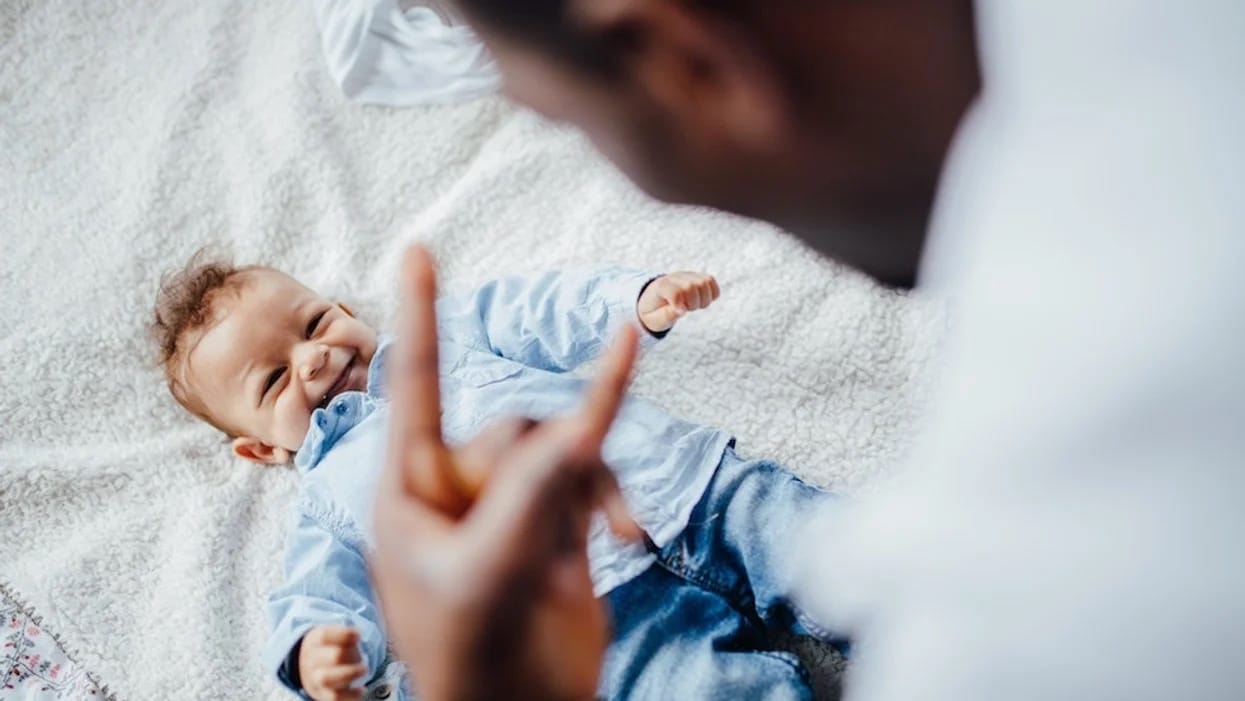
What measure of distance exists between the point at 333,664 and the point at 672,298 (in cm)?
21

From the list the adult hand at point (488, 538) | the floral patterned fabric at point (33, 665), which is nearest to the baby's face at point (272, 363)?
the floral patterned fabric at point (33, 665)

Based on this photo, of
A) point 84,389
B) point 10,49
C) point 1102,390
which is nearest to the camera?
point 1102,390

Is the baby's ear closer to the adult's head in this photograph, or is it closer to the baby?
the baby

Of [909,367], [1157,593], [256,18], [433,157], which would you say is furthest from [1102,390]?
[256,18]

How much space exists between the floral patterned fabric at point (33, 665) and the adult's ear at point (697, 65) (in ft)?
1.62

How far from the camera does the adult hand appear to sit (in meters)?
0.18

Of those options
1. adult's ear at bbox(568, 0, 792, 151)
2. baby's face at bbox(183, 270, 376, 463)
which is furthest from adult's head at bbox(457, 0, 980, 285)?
baby's face at bbox(183, 270, 376, 463)

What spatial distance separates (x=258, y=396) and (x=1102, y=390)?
1.57ft

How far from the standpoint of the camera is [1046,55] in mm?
168

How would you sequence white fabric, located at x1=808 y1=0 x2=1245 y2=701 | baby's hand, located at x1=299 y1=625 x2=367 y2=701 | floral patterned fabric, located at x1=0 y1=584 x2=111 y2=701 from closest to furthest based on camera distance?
white fabric, located at x1=808 y1=0 x2=1245 y2=701 < baby's hand, located at x1=299 y1=625 x2=367 y2=701 < floral patterned fabric, located at x1=0 y1=584 x2=111 y2=701

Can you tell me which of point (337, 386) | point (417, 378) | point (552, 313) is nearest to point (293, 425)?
point (337, 386)

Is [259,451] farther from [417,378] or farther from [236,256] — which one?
[417,378]

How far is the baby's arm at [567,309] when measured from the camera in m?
0.47

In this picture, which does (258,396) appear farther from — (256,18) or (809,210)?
(809,210)
